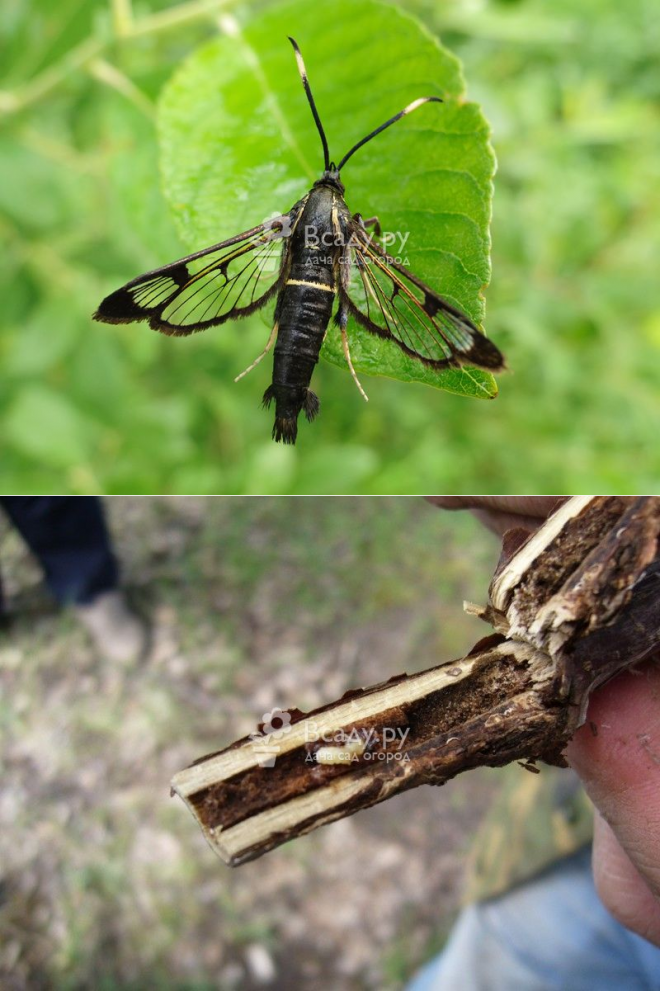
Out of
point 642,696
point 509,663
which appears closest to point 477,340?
point 509,663

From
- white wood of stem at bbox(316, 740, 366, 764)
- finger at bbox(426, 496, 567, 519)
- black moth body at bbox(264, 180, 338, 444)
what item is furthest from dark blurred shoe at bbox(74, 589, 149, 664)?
black moth body at bbox(264, 180, 338, 444)

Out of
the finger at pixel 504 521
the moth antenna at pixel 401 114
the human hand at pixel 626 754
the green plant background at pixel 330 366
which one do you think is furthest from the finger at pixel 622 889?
the moth antenna at pixel 401 114

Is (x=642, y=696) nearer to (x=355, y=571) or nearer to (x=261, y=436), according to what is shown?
(x=355, y=571)

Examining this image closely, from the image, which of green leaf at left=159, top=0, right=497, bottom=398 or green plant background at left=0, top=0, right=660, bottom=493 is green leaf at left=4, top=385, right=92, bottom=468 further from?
green leaf at left=159, top=0, right=497, bottom=398

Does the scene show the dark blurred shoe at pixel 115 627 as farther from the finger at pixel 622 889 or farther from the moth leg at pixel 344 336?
the moth leg at pixel 344 336

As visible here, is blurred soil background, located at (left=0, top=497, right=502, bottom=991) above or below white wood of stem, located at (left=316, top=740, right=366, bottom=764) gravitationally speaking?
above

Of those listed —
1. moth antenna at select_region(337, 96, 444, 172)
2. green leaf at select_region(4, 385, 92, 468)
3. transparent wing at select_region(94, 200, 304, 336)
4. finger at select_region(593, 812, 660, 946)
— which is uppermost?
green leaf at select_region(4, 385, 92, 468)
